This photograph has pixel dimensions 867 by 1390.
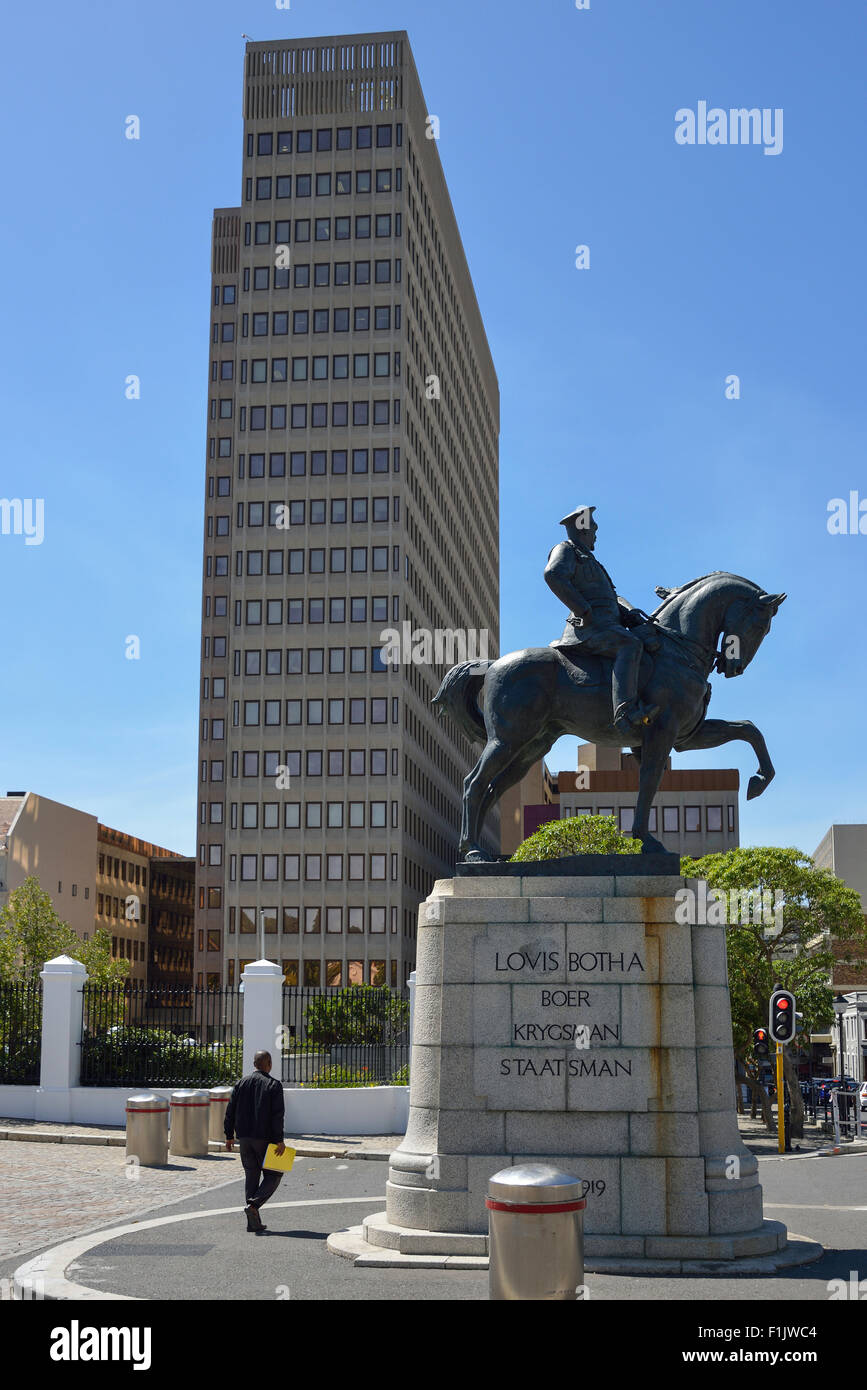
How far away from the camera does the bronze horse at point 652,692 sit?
1329cm

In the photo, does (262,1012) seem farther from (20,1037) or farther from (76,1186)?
(76,1186)

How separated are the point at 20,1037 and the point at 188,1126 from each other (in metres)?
8.14

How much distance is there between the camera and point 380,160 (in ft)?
290

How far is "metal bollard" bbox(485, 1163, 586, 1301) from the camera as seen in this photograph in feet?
26.2

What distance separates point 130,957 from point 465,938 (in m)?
110

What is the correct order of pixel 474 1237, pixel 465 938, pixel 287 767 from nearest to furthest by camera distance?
1. pixel 474 1237
2. pixel 465 938
3. pixel 287 767

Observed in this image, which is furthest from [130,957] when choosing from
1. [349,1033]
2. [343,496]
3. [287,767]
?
[349,1033]

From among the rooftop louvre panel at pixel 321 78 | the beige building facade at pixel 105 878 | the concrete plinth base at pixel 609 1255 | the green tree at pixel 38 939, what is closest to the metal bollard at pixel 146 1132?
the concrete plinth base at pixel 609 1255

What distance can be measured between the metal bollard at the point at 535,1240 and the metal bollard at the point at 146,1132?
12453mm

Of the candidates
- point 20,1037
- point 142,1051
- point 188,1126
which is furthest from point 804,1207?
point 20,1037

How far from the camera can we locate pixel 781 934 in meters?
43.5

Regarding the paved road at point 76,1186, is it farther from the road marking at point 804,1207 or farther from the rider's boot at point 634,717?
the rider's boot at point 634,717

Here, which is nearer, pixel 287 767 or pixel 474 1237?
pixel 474 1237
